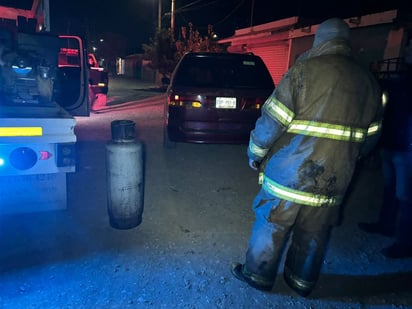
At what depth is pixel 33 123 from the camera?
309cm

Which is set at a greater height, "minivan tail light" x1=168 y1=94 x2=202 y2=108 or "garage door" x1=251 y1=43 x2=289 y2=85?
"garage door" x1=251 y1=43 x2=289 y2=85

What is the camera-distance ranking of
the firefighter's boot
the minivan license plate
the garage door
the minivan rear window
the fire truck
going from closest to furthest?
the firefighter's boot → the fire truck → the minivan license plate → the minivan rear window → the garage door

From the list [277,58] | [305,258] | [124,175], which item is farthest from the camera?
[277,58]

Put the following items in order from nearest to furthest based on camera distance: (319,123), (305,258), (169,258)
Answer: (319,123)
(305,258)
(169,258)

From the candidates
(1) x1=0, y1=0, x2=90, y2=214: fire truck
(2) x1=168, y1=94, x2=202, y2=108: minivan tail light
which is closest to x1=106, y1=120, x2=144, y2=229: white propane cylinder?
(1) x1=0, y1=0, x2=90, y2=214: fire truck

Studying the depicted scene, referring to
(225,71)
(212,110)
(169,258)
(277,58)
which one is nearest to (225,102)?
(212,110)

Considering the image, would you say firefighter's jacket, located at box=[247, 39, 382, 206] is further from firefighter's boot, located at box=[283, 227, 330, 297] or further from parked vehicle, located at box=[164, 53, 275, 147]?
parked vehicle, located at box=[164, 53, 275, 147]

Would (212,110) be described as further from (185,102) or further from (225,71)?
(225,71)

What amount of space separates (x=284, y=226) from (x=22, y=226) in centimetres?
257

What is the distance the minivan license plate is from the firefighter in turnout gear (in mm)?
3148

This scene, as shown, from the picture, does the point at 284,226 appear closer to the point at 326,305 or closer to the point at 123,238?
the point at 326,305

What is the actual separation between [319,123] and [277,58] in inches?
645

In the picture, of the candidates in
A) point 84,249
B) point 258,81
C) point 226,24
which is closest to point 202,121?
point 258,81

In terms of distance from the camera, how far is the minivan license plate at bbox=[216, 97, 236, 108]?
18.2 feet
